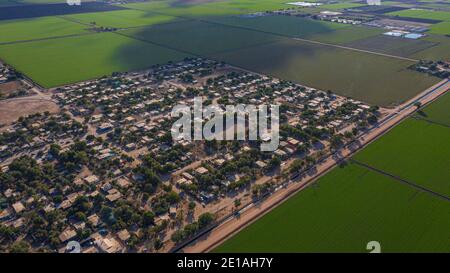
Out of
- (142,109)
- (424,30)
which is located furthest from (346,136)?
(424,30)

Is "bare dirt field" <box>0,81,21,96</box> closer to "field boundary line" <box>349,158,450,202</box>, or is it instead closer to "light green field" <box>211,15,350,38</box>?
"field boundary line" <box>349,158,450,202</box>

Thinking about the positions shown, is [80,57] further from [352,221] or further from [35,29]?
[352,221]

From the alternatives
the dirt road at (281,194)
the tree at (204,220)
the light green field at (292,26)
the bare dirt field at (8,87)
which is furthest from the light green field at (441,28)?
the bare dirt field at (8,87)

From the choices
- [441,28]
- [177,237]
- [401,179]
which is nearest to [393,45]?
[441,28]

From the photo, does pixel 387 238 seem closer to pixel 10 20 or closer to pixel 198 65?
pixel 198 65

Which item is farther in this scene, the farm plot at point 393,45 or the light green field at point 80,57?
the farm plot at point 393,45

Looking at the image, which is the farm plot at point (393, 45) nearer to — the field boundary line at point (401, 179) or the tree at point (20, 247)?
the field boundary line at point (401, 179)
